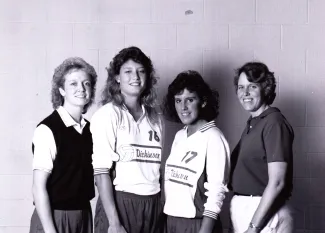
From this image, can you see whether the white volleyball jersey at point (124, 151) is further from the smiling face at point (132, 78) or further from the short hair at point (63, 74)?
the short hair at point (63, 74)

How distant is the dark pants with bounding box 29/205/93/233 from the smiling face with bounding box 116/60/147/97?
0.69 meters

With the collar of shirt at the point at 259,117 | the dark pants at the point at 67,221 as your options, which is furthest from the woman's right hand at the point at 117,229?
the collar of shirt at the point at 259,117

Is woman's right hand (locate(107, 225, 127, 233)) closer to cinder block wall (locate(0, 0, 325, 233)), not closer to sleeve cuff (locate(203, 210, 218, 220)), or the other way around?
sleeve cuff (locate(203, 210, 218, 220))

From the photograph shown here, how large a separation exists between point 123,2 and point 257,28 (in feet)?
3.27

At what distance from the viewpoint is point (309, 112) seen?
12.1ft

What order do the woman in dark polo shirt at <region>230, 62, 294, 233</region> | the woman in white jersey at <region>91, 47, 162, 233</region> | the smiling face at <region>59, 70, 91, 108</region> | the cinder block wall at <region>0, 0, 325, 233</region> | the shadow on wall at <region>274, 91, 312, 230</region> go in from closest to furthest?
the woman in dark polo shirt at <region>230, 62, 294, 233</region> < the woman in white jersey at <region>91, 47, 162, 233</region> < the smiling face at <region>59, 70, 91, 108</region> < the cinder block wall at <region>0, 0, 325, 233</region> < the shadow on wall at <region>274, 91, 312, 230</region>

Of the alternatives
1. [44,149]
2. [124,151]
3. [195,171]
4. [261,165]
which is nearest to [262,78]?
[261,165]

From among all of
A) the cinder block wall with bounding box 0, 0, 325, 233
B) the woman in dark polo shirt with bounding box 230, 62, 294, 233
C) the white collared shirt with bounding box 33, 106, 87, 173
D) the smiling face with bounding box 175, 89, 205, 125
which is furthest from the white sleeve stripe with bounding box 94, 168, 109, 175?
the cinder block wall with bounding box 0, 0, 325, 233

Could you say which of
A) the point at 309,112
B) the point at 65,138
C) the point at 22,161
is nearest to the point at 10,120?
the point at 22,161

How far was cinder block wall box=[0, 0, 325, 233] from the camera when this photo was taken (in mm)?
3561

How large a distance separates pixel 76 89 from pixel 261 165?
42.4 inches

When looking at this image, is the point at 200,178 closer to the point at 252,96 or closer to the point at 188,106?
the point at 188,106

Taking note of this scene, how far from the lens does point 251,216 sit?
8.48 ft

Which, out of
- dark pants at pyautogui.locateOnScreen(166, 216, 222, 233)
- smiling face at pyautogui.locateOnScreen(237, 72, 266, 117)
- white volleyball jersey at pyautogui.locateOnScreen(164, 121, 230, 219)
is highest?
smiling face at pyautogui.locateOnScreen(237, 72, 266, 117)
